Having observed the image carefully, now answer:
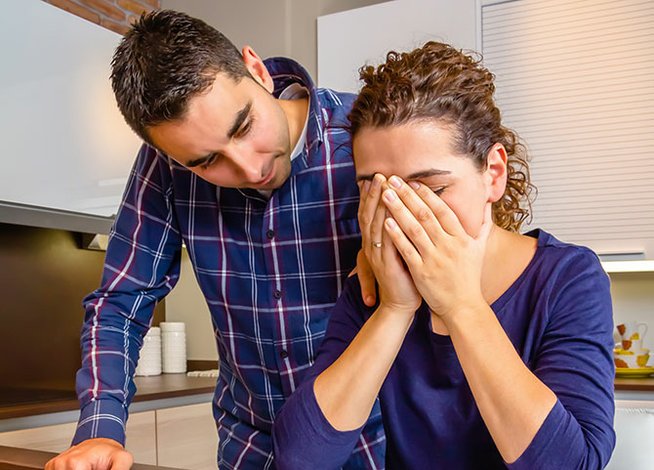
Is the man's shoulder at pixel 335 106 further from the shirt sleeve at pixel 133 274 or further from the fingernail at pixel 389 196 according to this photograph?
the fingernail at pixel 389 196

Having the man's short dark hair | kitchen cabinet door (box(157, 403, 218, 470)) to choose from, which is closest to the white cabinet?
kitchen cabinet door (box(157, 403, 218, 470))

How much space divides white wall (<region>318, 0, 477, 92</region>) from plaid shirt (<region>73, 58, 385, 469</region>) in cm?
160

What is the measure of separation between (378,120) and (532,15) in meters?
2.14

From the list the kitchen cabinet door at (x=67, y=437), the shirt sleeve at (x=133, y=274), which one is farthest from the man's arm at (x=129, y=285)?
the kitchen cabinet door at (x=67, y=437)

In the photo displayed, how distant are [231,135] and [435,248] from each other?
398mm

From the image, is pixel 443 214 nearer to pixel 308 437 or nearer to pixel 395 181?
pixel 395 181

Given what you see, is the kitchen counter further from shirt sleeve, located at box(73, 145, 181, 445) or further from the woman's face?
the woman's face

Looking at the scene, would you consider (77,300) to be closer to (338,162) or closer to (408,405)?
(338,162)

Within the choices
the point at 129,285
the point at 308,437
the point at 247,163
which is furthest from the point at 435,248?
the point at 129,285

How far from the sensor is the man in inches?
44.8

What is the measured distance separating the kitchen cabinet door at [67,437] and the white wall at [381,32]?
139 cm

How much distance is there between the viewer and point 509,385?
2.69ft

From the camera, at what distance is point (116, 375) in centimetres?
127

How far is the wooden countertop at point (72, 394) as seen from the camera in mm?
2168
